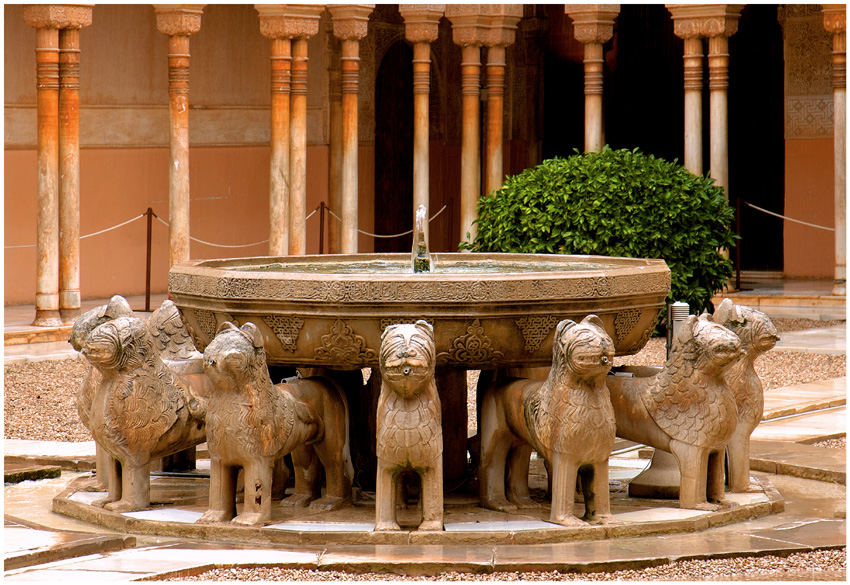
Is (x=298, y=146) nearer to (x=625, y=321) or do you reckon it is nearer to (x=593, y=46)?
(x=593, y=46)

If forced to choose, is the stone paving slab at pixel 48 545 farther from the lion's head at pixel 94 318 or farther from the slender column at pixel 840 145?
the slender column at pixel 840 145

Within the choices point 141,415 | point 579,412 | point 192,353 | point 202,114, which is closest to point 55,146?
point 202,114

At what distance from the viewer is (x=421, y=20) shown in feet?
54.0

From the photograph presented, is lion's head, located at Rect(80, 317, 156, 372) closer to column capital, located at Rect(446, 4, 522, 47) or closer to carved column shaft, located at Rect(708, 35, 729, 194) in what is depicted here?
carved column shaft, located at Rect(708, 35, 729, 194)

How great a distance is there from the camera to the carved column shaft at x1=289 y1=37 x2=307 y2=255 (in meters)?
15.1

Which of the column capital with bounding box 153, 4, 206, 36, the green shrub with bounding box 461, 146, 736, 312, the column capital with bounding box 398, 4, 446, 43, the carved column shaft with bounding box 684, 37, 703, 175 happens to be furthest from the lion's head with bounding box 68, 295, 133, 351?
the column capital with bounding box 398, 4, 446, 43

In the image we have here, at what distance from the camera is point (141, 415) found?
229 inches

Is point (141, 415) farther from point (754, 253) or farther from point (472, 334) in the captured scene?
point (754, 253)

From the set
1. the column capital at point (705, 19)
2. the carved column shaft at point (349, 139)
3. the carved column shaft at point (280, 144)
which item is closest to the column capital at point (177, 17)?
the carved column shaft at point (280, 144)

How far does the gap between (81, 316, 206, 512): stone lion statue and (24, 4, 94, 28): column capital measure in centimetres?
760

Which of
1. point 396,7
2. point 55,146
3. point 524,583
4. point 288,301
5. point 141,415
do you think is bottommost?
point 524,583

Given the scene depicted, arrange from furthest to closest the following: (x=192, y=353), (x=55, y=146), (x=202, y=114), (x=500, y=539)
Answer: (x=202, y=114)
(x=55, y=146)
(x=192, y=353)
(x=500, y=539)

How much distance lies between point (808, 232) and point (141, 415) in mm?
13157

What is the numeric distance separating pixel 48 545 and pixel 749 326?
9.48 feet
